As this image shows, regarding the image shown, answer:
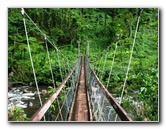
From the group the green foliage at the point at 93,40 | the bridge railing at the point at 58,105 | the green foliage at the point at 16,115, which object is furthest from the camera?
the green foliage at the point at 93,40

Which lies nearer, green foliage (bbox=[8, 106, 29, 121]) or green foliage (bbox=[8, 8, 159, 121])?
green foliage (bbox=[8, 106, 29, 121])

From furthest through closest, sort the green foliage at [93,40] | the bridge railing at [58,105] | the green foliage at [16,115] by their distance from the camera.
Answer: the green foliage at [93,40] < the green foliage at [16,115] < the bridge railing at [58,105]

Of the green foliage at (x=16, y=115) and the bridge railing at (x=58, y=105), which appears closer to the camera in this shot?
the bridge railing at (x=58, y=105)

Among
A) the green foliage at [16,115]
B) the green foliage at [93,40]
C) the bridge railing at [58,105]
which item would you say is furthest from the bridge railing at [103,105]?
the green foliage at [16,115]

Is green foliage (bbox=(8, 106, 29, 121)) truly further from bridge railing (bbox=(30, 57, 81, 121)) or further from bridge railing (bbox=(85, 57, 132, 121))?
bridge railing (bbox=(85, 57, 132, 121))

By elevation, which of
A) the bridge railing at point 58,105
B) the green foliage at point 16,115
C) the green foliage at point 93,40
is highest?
the green foliage at point 93,40

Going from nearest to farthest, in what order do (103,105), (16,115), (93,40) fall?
1. (103,105)
2. (16,115)
3. (93,40)

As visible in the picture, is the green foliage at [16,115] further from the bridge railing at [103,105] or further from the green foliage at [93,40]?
the bridge railing at [103,105]

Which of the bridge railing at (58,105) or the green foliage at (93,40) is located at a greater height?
the green foliage at (93,40)

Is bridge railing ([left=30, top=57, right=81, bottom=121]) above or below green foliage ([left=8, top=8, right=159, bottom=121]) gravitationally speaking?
below

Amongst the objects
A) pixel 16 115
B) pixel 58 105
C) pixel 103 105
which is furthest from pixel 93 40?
pixel 58 105

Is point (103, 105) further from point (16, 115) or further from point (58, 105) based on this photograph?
point (16, 115)

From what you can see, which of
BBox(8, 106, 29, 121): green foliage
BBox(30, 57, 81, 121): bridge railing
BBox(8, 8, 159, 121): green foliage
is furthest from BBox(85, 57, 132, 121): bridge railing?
BBox(8, 106, 29, 121): green foliage

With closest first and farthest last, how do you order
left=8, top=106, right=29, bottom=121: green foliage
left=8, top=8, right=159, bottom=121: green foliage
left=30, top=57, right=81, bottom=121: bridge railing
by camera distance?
left=30, top=57, right=81, bottom=121: bridge railing
left=8, top=106, right=29, bottom=121: green foliage
left=8, top=8, right=159, bottom=121: green foliage
